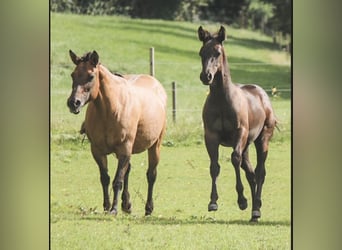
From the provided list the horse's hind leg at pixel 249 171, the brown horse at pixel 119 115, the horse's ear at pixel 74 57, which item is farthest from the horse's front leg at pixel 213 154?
the horse's ear at pixel 74 57

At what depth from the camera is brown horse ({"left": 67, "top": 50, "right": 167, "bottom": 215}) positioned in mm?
4559

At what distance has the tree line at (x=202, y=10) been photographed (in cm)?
459

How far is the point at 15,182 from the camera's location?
4582 mm

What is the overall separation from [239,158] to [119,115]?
62 cm

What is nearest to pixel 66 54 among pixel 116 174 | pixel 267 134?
pixel 116 174

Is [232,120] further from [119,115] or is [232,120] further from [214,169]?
[119,115]

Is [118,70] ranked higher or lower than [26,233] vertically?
higher

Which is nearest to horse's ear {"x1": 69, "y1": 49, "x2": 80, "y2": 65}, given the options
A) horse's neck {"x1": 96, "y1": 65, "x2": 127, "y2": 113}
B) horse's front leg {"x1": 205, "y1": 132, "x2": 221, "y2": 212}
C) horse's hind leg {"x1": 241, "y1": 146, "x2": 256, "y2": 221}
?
horse's neck {"x1": 96, "y1": 65, "x2": 127, "y2": 113}

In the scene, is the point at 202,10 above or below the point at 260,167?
above

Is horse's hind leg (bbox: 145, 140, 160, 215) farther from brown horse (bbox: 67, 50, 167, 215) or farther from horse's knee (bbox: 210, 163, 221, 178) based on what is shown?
horse's knee (bbox: 210, 163, 221, 178)

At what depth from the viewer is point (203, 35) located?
459 centimetres

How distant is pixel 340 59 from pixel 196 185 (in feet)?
3.04

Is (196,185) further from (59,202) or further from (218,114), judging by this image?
(59,202)

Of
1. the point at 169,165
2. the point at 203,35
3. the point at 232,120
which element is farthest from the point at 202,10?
the point at 169,165
